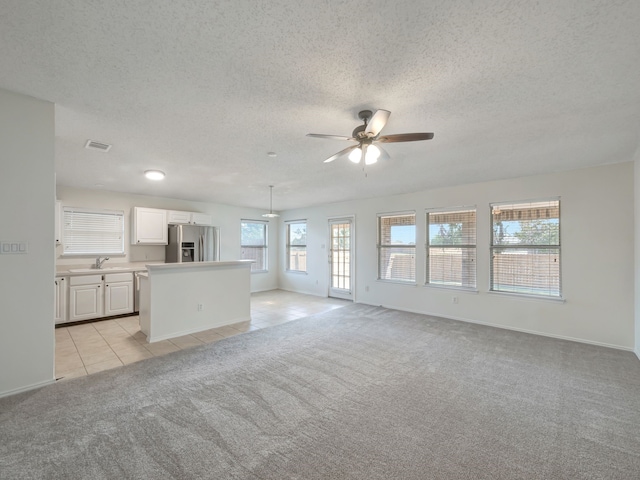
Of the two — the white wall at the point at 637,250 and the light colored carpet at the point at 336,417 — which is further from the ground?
the white wall at the point at 637,250

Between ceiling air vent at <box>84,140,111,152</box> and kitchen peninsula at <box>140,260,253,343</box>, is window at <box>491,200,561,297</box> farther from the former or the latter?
ceiling air vent at <box>84,140,111,152</box>

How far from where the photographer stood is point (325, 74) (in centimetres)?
191

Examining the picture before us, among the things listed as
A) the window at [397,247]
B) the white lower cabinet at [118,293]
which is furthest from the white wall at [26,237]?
the window at [397,247]

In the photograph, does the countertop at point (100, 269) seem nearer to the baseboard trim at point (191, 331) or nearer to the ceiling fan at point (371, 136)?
the baseboard trim at point (191, 331)

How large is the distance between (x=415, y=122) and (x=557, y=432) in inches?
107

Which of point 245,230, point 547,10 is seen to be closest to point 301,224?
point 245,230

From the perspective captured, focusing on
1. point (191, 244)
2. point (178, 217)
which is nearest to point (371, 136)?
point (191, 244)

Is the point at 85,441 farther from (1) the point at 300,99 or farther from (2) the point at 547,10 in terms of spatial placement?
(2) the point at 547,10

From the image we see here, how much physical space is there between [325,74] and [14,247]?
292cm

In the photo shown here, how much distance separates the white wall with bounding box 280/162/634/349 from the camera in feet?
12.1

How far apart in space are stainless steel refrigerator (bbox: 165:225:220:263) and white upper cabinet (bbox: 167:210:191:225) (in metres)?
0.13

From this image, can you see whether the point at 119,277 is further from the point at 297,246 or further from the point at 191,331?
the point at 297,246

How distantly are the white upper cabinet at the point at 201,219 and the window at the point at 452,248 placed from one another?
5.04m

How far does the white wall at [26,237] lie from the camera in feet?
7.55
